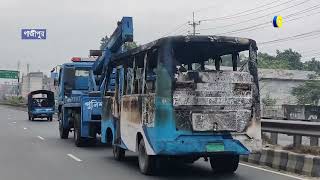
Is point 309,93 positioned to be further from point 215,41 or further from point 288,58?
point 215,41

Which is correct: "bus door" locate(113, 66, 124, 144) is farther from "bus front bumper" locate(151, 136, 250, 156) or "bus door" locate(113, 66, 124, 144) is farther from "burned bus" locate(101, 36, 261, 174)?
"bus front bumper" locate(151, 136, 250, 156)

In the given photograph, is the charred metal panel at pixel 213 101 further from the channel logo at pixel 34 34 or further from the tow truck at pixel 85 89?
the channel logo at pixel 34 34

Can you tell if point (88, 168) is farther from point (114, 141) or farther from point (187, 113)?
point (187, 113)

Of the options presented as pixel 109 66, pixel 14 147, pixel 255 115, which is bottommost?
pixel 14 147

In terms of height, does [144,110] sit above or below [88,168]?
above

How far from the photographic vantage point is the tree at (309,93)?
67000 millimetres

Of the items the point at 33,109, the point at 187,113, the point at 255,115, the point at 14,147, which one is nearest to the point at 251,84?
the point at 255,115

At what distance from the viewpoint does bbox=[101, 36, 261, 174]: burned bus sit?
34.2 feet

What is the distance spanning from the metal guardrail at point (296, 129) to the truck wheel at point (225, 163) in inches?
79.4

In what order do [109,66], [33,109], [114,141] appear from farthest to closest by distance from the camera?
1. [33,109]
2. [109,66]
3. [114,141]

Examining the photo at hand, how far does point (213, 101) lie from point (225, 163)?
2.08 m

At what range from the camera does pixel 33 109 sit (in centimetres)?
4359

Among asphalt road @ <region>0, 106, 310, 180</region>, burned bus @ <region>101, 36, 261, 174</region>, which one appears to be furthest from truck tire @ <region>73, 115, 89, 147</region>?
burned bus @ <region>101, 36, 261, 174</region>

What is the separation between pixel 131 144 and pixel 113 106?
1.91m
